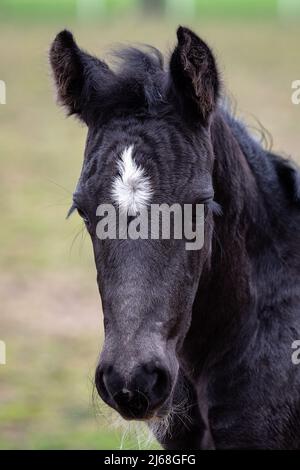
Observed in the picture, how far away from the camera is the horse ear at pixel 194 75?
161 inches

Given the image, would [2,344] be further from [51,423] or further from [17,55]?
[17,55]

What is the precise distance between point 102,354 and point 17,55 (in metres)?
18.8

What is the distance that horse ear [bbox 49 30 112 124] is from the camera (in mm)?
4281

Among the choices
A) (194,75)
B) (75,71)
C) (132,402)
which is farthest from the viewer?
(75,71)

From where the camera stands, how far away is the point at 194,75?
4125 mm

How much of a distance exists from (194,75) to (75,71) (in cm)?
56

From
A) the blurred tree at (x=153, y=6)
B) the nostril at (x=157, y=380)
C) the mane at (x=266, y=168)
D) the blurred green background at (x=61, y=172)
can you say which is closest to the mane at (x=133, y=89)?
the blurred green background at (x=61, y=172)

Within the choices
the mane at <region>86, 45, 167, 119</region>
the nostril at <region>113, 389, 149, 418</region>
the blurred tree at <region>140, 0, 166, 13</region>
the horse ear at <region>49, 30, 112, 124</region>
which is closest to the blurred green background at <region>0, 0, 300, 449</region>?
the blurred tree at <region>140, 0, 166, 13</region>

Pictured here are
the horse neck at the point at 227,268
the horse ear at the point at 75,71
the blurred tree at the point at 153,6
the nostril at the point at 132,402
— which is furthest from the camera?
the blurred tree at the point at 153,6

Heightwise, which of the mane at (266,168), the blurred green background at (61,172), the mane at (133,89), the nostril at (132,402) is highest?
the mane at (133,89)

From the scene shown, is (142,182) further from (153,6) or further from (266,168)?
(153,6)

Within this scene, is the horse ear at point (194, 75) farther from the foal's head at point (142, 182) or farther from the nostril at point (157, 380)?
the nostril at point (157, 380)

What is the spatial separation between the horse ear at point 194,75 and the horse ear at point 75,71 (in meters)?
0.35

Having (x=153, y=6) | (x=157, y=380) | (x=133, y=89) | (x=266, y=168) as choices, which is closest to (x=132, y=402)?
(x=157, y=380)
